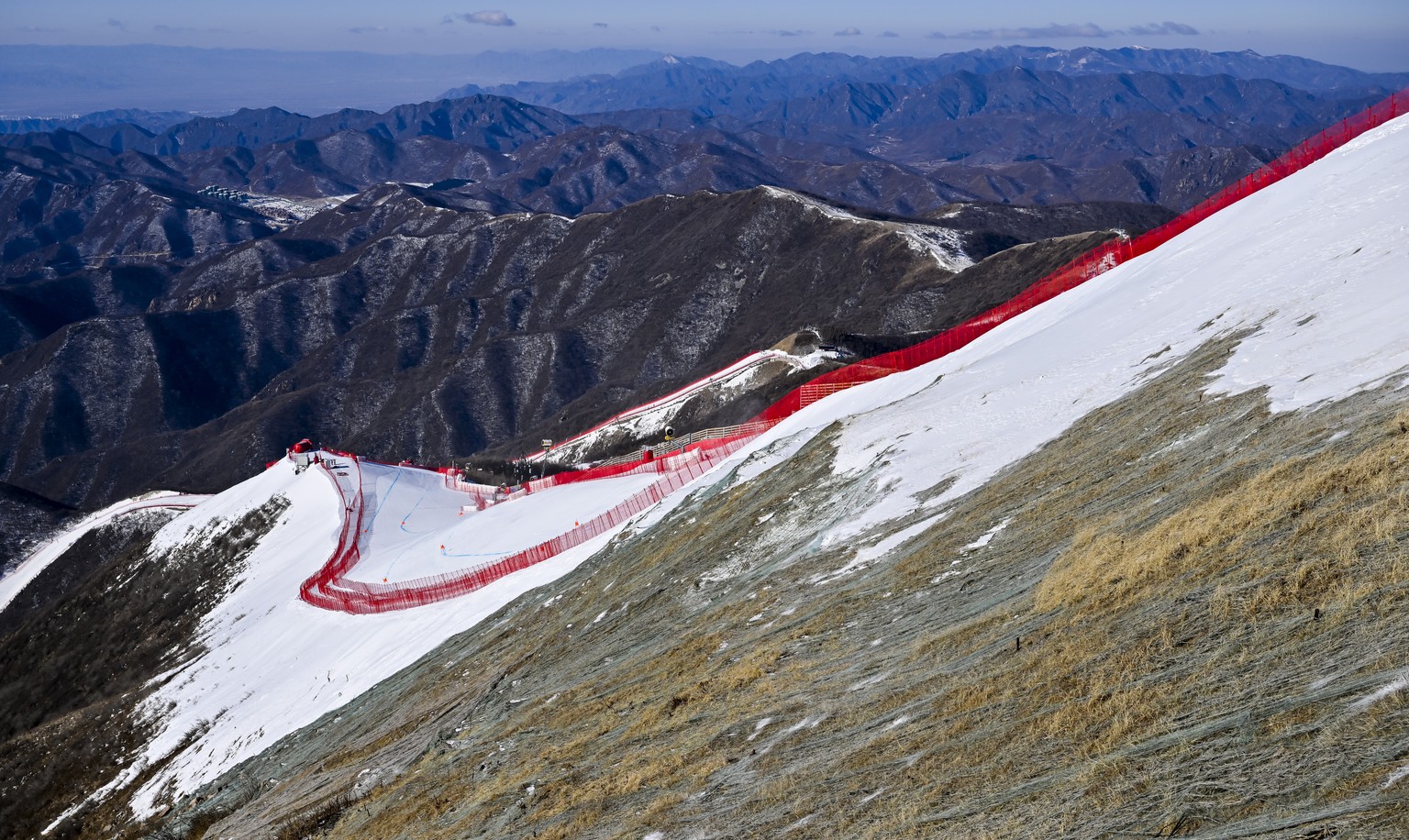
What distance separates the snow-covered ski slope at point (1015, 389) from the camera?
69.1 feet

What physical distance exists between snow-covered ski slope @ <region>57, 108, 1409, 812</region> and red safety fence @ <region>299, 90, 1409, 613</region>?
1.21 m

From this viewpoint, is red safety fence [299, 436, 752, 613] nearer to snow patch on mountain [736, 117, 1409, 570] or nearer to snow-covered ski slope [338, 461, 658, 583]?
snow-covered ski slope [338, 461, 658, 583]

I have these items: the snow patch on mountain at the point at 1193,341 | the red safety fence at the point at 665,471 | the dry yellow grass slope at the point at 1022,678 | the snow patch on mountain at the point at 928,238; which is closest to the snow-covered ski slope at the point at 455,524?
the red safety fence at the point at 665,471

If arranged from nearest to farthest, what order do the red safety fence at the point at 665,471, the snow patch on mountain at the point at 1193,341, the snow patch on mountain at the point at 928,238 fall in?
the snow patch on mountain at the point at 1193,341
the red safety fence at the point at 665,471
the snow patch on mountain at the point at 928,238

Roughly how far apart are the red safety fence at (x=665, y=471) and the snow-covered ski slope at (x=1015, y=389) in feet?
3.96

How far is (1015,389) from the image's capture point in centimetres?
2823

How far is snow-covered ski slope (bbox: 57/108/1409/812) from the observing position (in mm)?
21047

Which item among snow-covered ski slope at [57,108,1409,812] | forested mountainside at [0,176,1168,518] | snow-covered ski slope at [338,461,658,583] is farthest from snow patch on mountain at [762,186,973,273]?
snow-covered ski slope at [57,108,1409,812]

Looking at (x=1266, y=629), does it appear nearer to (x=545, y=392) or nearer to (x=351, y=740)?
(x=351, y=740)

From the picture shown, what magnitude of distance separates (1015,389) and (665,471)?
2243cm

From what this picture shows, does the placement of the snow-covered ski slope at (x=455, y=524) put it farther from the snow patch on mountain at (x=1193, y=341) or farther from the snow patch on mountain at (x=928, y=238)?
the snow patch on mountain at (x=928, y=238)

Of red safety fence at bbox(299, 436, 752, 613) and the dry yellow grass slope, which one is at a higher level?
the dry yellow grass slope

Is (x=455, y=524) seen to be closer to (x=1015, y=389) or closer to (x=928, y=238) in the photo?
(x=1015, y=389)

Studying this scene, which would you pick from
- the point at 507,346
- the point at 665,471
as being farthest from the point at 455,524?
the point at 507,346
